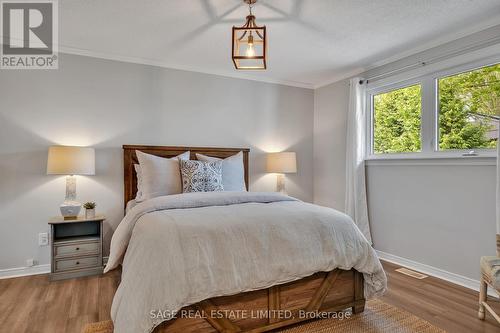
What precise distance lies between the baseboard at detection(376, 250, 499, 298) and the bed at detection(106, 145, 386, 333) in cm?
117

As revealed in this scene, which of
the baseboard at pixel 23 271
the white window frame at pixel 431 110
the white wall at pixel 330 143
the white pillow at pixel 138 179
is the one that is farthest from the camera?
the white wall at pixel 330 143

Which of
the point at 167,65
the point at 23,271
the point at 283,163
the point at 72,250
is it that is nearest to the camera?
the point at 72,250

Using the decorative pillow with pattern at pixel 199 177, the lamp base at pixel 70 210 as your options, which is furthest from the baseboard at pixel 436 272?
the lamp base at pixel 70 210

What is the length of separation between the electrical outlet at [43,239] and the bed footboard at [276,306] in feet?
7.32

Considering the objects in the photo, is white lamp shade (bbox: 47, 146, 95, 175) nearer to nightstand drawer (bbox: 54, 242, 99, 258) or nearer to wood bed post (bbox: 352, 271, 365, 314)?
nightstand drawer (bbox: 54, 242, 99, 258)

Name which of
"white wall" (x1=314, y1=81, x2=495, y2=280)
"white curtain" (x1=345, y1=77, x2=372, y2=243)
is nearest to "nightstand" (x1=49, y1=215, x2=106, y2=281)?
"white curtain" (x1=345, y1=77, x2=372, y2=243)

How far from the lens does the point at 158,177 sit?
296cm

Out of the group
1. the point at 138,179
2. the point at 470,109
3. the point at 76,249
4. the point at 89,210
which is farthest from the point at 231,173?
the point at 470,109

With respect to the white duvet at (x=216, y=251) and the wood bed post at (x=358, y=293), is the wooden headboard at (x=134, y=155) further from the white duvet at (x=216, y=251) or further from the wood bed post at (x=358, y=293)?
the wood bed post at (x=358, y=293)

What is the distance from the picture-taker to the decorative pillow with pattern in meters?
2.93

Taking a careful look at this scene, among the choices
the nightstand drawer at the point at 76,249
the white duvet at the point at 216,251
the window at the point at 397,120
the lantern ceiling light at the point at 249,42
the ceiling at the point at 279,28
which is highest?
the ceiling at the point at 279,28

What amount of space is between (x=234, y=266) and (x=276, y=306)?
0.45 m

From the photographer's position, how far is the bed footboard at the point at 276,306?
1.60 m

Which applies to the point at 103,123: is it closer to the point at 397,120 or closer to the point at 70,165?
the point at 70,165
